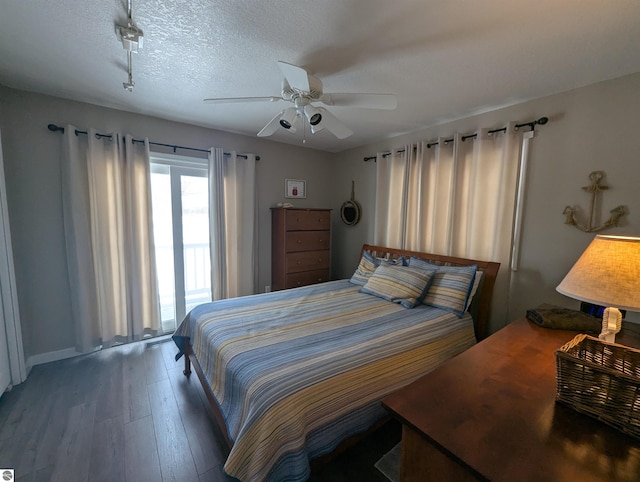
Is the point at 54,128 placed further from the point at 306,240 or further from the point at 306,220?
the point at 306,240

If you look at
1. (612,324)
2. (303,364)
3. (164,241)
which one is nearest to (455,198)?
(612,324)

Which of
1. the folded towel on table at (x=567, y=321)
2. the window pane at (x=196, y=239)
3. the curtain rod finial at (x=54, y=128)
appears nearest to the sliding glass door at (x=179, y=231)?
the window pane at (x=196, y=239)

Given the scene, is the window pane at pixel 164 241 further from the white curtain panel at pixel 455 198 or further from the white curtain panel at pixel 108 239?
the white curtain panel at pixel 455 198

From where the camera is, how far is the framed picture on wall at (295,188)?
3840 mm

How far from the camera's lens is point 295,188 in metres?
3.92

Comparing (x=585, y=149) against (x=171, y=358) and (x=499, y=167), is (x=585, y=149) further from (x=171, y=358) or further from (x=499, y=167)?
(x=171, y=358)

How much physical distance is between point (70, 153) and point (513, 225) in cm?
413

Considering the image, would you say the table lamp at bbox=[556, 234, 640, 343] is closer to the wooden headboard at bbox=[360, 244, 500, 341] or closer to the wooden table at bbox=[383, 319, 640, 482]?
the wooden table at bbox=[383, 319, 640, 482]

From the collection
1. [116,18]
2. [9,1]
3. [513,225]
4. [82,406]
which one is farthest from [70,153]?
[513,225]

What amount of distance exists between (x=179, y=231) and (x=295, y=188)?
1.69m

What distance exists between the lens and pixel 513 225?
2363 mm

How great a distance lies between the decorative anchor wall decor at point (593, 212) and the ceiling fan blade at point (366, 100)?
1.64 meters

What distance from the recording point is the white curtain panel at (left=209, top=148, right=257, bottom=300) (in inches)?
126

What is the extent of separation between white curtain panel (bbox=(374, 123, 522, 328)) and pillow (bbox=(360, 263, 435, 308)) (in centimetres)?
58
